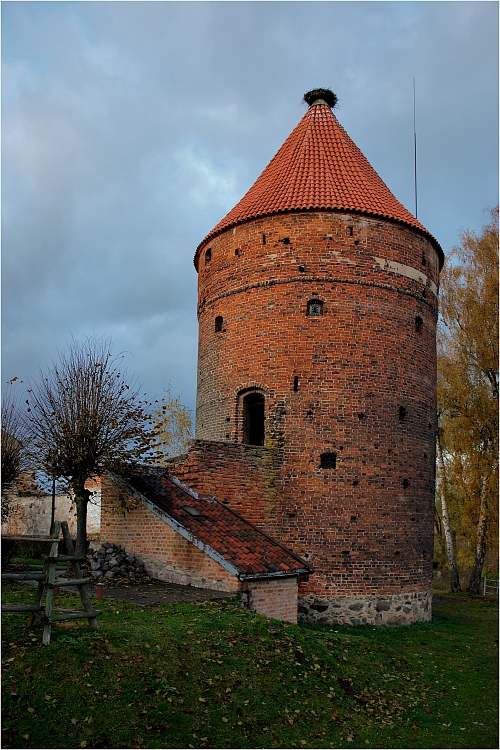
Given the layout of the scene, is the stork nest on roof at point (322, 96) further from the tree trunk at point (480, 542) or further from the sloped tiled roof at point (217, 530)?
the tree trunk at point (480, 542)

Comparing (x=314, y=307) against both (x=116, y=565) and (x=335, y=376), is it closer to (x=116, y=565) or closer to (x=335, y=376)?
(x=335, y=376)

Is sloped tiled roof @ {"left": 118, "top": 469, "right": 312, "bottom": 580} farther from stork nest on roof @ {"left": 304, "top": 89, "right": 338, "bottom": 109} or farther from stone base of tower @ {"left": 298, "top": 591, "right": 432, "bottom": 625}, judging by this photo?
stork nest on roof @ {"left": 304, "top": 89, "right": 338, "bottom": 109}

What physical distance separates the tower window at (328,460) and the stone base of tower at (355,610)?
106 inches

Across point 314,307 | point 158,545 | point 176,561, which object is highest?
point 314,307

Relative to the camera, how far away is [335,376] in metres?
14.4

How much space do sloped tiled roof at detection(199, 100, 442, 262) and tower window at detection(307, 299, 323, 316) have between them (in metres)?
2.17

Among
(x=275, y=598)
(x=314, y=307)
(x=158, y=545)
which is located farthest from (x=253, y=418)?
(x=275, y=598)

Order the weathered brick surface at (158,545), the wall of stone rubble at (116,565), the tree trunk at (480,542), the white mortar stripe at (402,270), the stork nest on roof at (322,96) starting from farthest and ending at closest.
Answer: the tree trunk at (480,542)
the stork nest on roof at (322,96)
the white mortar stripe at (402,270)
the wall of stone rubble at (116,565)
the weathered brick surface at (158,545)

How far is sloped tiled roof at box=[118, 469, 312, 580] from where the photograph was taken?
11.3 meters

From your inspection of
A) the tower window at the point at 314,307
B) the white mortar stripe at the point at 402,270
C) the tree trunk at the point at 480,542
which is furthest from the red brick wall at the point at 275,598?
the tree trunk at the point at 480,542

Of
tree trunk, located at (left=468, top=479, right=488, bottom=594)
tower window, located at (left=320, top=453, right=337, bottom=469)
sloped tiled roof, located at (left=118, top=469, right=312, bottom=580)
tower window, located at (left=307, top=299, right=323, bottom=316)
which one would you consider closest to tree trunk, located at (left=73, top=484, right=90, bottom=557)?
sloped tiled roof, located at (left=118, top=469, right=312, bottom=580)

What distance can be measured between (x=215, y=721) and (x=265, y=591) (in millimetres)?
4234

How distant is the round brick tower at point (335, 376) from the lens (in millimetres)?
13922

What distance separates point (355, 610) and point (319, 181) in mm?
10008
